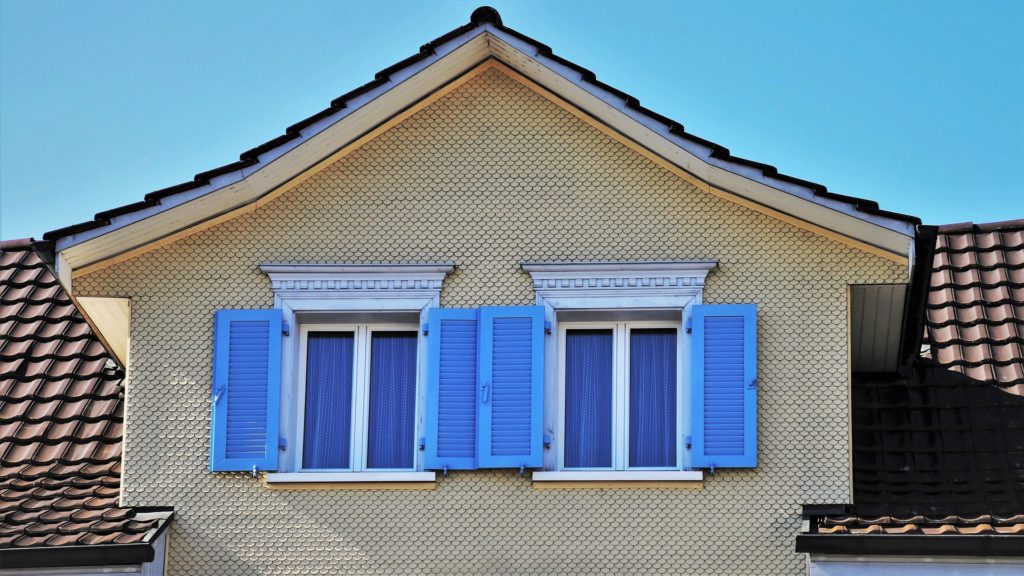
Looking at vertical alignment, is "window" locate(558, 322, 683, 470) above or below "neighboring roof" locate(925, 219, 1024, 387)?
below

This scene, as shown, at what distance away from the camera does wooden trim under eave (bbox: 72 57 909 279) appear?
15.9 meters

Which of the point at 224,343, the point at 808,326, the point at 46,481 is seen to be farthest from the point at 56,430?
the point at 808,326

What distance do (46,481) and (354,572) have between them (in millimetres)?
2744

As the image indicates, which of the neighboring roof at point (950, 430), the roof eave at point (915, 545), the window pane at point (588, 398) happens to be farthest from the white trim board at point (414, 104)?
the roof eave at point (915, 545)

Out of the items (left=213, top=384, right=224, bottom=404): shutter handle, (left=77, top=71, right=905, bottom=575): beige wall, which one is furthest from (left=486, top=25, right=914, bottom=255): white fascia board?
(left=213, top=384, right=224, bottom=404): shutter handle

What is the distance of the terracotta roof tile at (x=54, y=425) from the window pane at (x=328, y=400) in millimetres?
1445

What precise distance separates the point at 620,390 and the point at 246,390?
3.02 metres

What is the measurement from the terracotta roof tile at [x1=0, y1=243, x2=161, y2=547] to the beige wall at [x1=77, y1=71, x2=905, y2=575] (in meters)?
0.52

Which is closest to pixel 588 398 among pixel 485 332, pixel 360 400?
pixel 485 332

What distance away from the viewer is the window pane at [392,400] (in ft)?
52.0

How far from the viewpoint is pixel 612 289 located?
15875mm

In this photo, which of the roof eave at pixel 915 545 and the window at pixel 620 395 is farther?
the window at pixel 620 395

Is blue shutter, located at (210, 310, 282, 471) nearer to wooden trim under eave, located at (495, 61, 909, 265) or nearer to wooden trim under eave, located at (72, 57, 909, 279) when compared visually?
wooden trim under eave, located at (72, 57, 909, 279)

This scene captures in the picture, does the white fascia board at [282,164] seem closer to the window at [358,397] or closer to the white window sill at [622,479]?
the window at [358,397]
